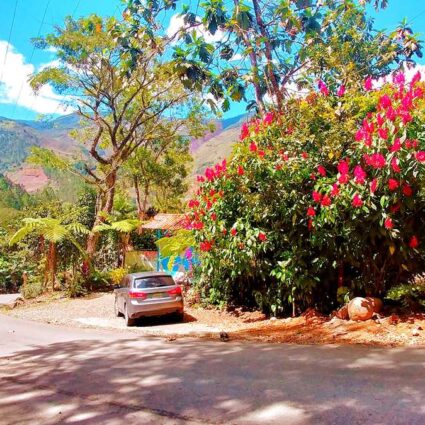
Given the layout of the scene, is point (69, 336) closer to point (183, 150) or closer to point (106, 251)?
point (106, 251)

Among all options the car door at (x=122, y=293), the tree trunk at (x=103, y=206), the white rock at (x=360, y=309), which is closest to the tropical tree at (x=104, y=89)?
the tree trunk at (x=103, y=206)

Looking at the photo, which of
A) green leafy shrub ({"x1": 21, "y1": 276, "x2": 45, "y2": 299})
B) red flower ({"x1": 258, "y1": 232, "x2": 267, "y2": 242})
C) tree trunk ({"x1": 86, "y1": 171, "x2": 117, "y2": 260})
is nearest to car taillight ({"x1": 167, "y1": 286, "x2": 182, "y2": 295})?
red flower ({"x1": 258, "y1": 232, "x2": 267, "y2": 242})

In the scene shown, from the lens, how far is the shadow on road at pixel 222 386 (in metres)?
4.25

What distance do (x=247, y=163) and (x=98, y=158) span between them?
16071 millimetres

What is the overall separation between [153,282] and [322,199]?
578 cm

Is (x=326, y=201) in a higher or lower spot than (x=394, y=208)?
higher

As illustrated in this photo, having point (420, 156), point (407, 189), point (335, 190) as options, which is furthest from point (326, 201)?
point (420, 156)

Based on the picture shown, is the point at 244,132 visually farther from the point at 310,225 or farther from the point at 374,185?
the point at 374,185

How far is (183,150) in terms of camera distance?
3278cm

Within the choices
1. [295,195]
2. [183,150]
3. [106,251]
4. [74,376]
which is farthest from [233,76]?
[183,150]

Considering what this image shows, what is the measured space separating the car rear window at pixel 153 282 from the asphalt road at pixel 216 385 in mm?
3761

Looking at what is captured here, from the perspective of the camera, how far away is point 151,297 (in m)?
12.1

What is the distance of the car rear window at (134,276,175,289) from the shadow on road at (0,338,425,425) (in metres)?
4.23

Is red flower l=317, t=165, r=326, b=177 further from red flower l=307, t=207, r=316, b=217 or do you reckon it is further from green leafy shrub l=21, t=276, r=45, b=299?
green leafy shrub l=21, t=276, r=45, b=299
